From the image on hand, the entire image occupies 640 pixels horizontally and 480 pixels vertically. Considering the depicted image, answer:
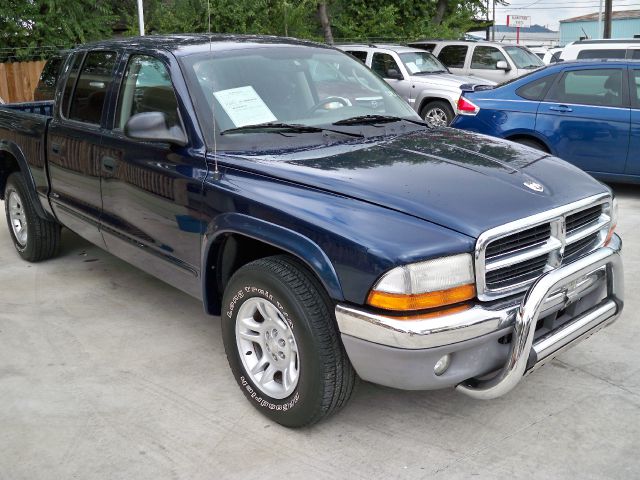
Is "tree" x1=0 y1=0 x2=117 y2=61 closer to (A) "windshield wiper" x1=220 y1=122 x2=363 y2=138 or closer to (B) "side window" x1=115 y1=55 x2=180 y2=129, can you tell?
(B) "side window" x1=115 y1=55 x2=180 y2=129

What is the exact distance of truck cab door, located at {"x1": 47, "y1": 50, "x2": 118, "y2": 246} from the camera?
4652 millimetres

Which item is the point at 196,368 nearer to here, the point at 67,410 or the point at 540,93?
the point at 67,410

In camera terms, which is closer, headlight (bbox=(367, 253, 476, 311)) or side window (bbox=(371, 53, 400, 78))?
headlight (bbox=(367, 253, 476, 311))

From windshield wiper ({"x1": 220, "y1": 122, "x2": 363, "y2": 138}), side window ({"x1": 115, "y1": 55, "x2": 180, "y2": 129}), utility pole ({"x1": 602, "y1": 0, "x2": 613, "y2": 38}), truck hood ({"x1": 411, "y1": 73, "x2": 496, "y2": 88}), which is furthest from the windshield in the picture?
utility pole ({"x1": 602, "y1": 0, "x2": 613, "y2": 38})

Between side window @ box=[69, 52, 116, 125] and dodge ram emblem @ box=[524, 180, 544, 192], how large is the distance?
272 centimetres

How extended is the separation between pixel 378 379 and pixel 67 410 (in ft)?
5.38

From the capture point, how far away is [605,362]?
4039mm

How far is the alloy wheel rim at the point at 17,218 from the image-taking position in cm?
598

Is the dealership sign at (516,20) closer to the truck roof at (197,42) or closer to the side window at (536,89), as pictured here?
the side window at (536,89)

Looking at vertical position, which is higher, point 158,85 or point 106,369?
point 158,85

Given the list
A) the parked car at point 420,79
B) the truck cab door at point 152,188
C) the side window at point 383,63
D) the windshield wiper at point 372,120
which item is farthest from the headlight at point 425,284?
the side window at point 383,63

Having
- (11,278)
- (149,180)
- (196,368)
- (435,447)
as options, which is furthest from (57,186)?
(435,447)

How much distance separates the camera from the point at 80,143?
4793mm

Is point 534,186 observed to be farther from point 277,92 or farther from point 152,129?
point 152,129
